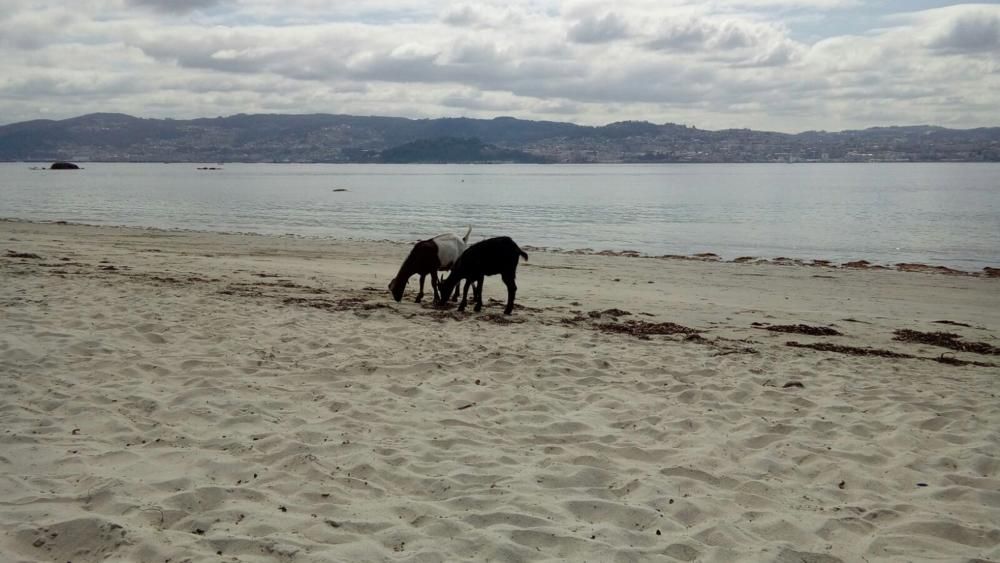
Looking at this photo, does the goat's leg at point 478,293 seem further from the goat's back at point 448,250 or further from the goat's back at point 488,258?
the goat's back at point 448,250

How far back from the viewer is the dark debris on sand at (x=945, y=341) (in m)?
11.4

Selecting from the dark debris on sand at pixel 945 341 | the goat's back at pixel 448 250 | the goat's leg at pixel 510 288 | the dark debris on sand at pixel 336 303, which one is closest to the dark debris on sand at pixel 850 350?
the dark debris on sand at pixel 945 341

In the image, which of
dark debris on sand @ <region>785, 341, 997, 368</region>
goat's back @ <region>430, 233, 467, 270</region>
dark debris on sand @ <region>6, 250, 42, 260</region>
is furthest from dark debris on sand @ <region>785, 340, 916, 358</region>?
dark debris on sand @ <region>6, 250, 42, 260</region>

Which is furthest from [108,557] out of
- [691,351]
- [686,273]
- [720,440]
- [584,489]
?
[686,273]

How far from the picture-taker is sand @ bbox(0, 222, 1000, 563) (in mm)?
4453

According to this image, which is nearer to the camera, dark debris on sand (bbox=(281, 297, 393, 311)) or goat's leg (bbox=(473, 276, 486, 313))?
dark debris on sand (bbox=(281, 297, 393, 311))

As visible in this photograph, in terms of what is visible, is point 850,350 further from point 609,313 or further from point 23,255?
point 23,255

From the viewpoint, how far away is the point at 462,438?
6.13 meters

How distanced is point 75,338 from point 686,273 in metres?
16.9

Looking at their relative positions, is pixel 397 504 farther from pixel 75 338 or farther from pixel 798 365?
pixel 798 365

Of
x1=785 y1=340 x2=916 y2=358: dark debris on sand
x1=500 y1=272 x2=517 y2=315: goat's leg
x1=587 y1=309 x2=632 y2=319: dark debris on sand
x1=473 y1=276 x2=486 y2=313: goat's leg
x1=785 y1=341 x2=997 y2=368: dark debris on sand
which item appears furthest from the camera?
x1=587 y1=309 x2=632 y2=319: dark debris on sand

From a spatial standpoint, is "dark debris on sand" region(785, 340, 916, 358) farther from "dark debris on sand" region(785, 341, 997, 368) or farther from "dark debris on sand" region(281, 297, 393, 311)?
"dark debris on sand" region(281, 297, 393, 311)

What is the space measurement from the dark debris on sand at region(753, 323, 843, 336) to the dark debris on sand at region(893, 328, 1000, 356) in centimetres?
99

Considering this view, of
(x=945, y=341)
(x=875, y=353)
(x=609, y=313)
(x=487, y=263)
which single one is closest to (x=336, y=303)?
(x=487, y=263)
